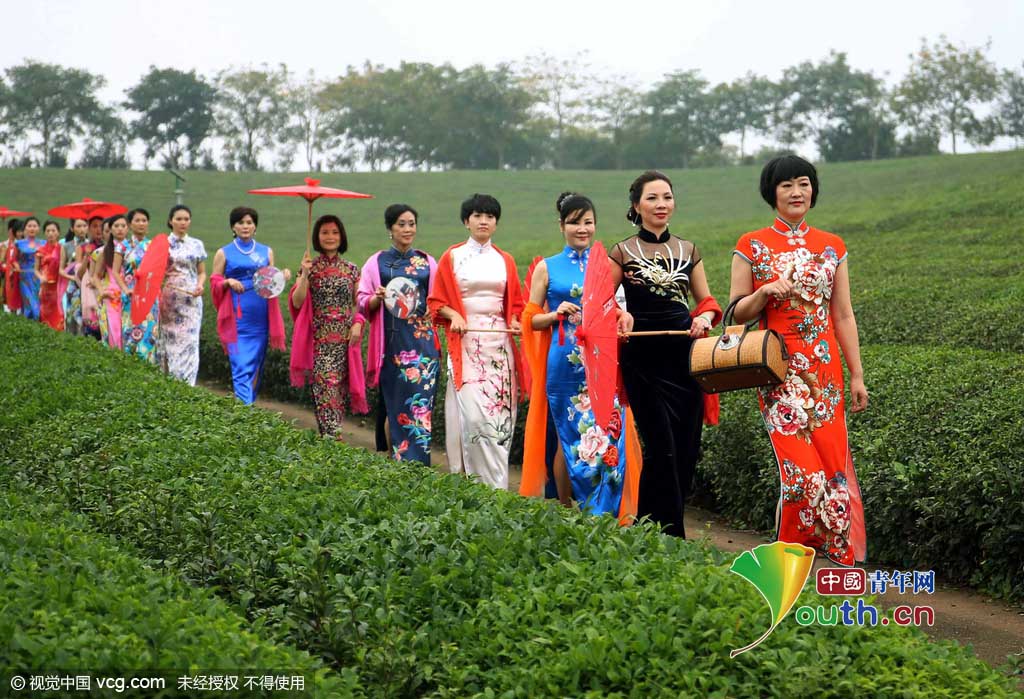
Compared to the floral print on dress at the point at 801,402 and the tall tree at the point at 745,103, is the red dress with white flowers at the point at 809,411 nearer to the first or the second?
the floral print on dress at the point at 801,402

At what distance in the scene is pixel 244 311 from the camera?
32.8ft

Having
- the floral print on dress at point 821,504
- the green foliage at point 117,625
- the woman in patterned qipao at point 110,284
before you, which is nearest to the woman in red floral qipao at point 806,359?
the floral print on dress at point 821,504

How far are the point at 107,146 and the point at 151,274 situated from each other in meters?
55.7

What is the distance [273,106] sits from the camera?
69.2 metres

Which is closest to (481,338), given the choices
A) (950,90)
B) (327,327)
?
(327,327)

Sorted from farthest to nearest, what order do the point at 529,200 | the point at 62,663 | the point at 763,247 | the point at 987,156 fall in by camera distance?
the point at 529,200 < the point at 987,156 < the point at 763,247 < the point at 62,663

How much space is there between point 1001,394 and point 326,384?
4.58m

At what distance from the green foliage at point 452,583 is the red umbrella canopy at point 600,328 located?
3.29 feet

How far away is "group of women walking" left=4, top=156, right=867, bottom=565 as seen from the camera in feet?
17.7

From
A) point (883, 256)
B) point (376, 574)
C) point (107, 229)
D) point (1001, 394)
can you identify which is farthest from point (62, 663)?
point (883, 256)

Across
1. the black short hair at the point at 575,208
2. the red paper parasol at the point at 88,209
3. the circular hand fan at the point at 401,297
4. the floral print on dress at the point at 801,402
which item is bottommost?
the floral print on dress at the point at 801,402

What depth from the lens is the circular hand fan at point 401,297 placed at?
8.06 meters

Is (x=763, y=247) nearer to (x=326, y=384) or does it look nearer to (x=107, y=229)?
(x=326, y=384)

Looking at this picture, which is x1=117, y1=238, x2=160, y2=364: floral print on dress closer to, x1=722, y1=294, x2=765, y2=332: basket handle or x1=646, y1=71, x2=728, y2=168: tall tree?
x1=722, y1=294, x2=765, y2=332: basket handle
